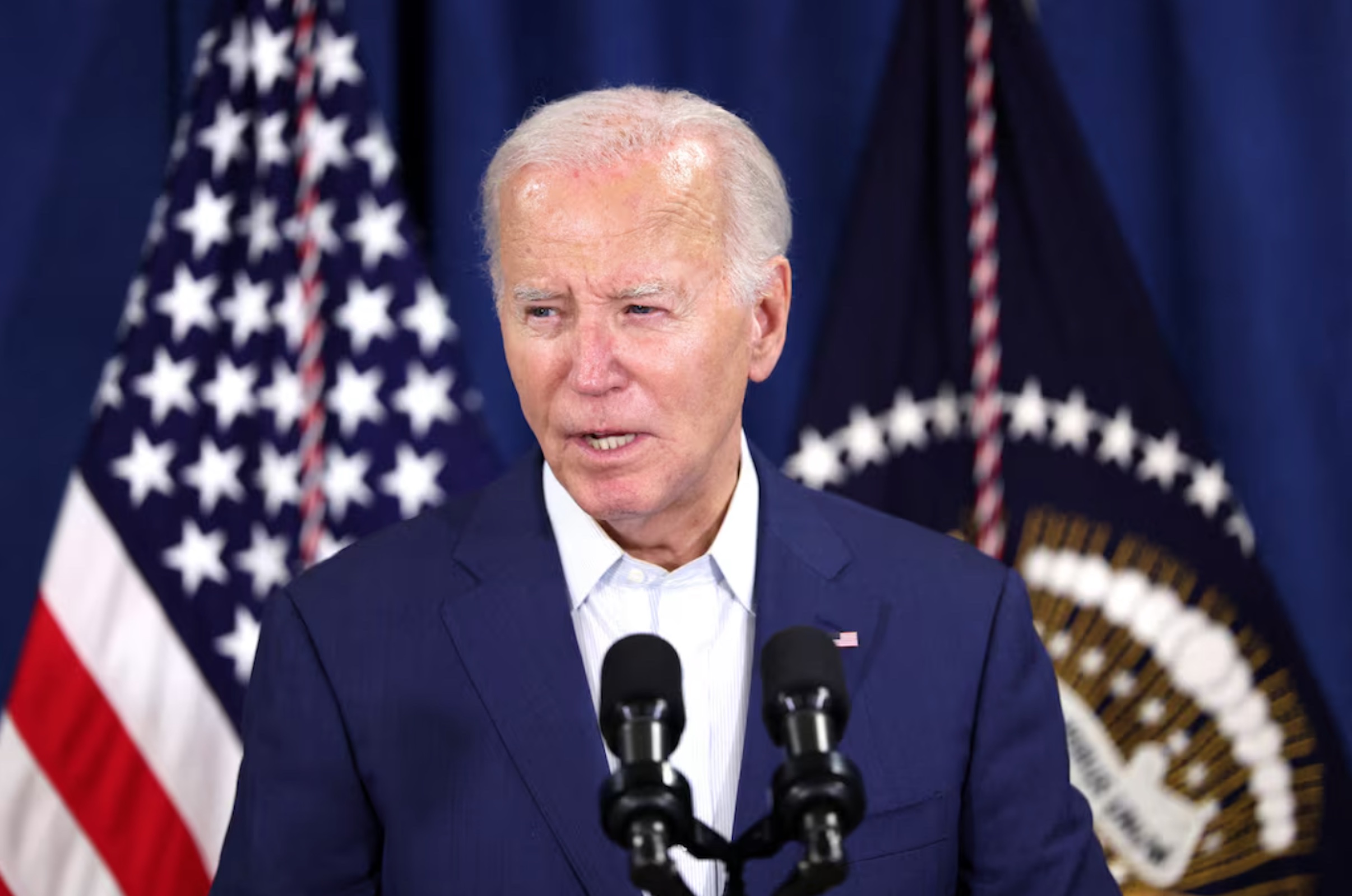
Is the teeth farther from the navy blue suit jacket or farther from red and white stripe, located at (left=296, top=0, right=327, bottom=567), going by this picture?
red and white stripe, located at (left=296, top=0, right=327, bottom=567)

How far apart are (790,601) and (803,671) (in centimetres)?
61

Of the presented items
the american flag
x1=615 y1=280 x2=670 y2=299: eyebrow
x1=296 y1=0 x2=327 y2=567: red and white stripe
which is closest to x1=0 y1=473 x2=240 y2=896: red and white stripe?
the american flag

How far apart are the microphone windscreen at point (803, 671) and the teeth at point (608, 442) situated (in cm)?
50

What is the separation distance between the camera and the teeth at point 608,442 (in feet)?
5.03

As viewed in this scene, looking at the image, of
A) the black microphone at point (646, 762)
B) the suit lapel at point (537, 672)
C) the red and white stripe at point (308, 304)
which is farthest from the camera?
the red and white stripe at point (308, 304)

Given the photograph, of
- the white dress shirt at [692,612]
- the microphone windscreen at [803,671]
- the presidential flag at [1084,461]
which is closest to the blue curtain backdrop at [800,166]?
the presidential flag at [1084,461]

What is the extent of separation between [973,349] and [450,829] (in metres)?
1.59

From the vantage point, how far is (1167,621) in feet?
8.75

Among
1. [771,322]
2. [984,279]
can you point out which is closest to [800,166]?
[984,279]

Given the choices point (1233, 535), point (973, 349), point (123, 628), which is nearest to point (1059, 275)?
point (973, 349)

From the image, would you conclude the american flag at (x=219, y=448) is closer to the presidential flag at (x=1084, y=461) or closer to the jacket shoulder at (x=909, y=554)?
the presidential flag at (x=1084, y=461)

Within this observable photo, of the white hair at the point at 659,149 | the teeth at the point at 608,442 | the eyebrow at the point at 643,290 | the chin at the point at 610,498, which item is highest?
the white hair at the point at 659,149

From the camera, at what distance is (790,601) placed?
5.40 ft

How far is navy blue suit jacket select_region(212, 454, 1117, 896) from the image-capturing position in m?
1.49
